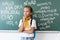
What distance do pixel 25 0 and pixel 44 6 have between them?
1.50ft

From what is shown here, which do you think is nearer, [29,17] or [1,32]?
[29,17]

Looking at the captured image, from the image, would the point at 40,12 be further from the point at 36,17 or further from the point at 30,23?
the point at 30,23

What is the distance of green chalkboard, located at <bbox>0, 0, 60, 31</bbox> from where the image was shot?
3127mm

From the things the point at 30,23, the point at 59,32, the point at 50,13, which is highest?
the point at 50,13

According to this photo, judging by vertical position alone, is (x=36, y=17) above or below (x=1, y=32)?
→ above

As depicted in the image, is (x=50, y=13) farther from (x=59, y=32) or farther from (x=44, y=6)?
(x=59, y=32)

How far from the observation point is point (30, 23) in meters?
2.93

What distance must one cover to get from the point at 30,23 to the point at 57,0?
822 millimetres

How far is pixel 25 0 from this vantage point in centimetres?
318

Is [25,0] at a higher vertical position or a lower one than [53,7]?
higher

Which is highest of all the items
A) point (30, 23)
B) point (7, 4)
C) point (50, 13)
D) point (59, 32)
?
point (7, 4)

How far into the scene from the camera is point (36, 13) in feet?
10.4

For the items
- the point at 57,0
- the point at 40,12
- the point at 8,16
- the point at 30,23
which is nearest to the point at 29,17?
the point at 30,23

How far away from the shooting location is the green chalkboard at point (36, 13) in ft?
10.3
